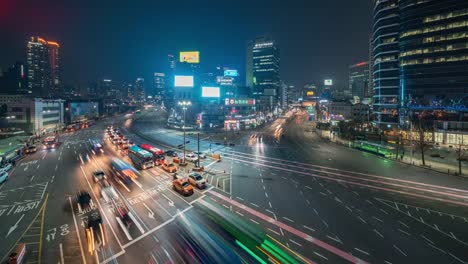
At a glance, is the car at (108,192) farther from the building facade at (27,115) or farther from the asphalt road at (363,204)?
the building facade at (27,115)

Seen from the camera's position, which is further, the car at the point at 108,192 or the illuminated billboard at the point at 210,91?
the illuminated billboard at the point at 210,91

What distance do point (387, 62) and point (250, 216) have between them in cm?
10683

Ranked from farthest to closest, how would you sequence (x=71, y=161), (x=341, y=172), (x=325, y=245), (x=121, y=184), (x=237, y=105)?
(x=237, y=105), (x=71, y=161), (x=341, y=172), (x=121, y=184), (x=325, y=245)

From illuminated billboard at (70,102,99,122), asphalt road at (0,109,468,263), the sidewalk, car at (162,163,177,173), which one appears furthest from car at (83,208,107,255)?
illuminated billboard at (70,102,99,122)

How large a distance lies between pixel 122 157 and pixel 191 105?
87722 millimetres

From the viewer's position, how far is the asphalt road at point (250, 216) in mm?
17125

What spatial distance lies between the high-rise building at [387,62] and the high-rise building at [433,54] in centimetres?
431

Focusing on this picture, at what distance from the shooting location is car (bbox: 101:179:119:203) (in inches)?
1058

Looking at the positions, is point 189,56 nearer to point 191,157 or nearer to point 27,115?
point 27,115

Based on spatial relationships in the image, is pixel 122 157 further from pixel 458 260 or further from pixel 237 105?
pixel 237 105

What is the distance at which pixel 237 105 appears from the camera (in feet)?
425

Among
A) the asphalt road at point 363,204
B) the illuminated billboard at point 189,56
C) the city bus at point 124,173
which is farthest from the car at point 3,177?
the illuminated billboard at point 189,56

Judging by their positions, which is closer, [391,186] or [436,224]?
[436,224]

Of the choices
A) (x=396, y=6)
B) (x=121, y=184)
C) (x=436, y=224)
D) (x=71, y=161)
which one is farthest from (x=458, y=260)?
(x=396, y=6)
